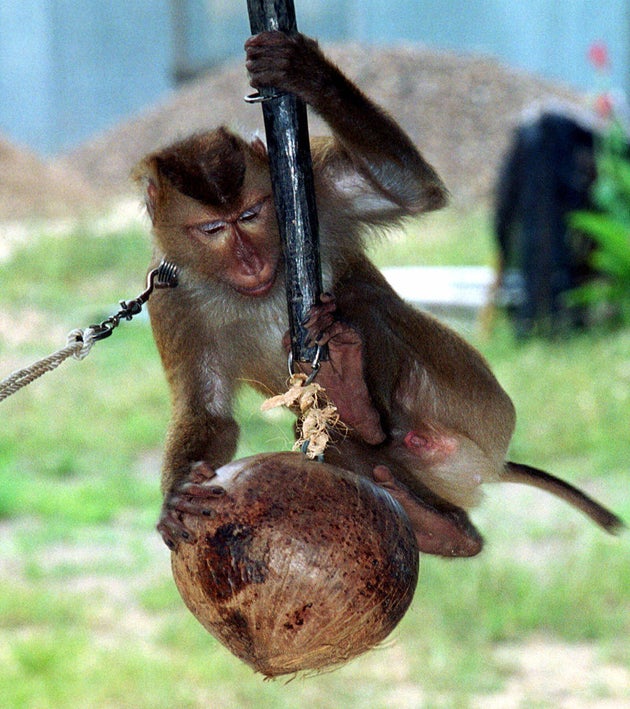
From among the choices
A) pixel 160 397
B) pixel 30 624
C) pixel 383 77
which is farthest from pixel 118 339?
pixel 383 77

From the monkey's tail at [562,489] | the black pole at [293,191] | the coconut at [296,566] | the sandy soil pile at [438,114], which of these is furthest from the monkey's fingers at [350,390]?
the sandy soil pile at [438,114]

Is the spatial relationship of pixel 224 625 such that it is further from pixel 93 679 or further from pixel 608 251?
pixel 608 251

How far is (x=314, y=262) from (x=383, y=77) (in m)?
17.0

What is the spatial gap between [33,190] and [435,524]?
17022mm

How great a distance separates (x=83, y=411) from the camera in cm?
944

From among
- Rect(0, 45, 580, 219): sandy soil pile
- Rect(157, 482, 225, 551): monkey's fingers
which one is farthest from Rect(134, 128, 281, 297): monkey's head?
Rect(0, 45, 580, 219): sandy soil pile

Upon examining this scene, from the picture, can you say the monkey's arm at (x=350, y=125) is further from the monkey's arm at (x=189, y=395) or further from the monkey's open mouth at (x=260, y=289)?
the monkey's arm at (x=189, y=395)

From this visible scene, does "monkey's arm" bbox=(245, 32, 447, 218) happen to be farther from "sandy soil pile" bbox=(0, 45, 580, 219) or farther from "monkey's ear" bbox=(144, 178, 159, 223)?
"sandy soil pile" bbox=(0, 45, 580, 219)

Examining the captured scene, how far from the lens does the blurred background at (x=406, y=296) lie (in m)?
5.51

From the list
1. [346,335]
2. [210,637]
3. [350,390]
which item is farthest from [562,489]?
[210,637]

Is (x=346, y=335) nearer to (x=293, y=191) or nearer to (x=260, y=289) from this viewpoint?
→ (x=260, y=289)

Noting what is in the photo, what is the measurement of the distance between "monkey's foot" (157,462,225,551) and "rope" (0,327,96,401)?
36 cm

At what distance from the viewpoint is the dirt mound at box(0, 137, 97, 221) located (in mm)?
18438

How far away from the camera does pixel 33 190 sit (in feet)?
61.9
